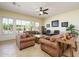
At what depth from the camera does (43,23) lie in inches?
376

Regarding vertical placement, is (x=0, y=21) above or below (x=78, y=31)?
above

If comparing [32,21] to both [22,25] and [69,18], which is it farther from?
[69,18]

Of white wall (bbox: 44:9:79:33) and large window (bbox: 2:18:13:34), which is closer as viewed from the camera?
white wall (bbox: 44:9:79:33)

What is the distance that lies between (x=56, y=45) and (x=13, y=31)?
16.8 feet

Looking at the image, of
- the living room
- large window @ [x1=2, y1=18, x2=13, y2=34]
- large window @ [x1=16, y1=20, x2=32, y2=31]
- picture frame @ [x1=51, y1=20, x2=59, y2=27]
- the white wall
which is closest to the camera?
the living room

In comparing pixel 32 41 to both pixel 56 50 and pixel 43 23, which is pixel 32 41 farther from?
pixel 43 23

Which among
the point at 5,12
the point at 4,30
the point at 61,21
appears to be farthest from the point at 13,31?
the point at 61,21

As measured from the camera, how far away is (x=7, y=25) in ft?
21.0

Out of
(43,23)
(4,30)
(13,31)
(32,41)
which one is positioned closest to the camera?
(32,41)

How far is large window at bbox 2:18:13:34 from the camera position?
20.3 feet

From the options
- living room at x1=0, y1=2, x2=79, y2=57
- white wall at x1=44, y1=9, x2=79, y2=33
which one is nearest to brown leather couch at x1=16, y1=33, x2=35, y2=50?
living room at x1=0, y1=2, x2=79, y2=57

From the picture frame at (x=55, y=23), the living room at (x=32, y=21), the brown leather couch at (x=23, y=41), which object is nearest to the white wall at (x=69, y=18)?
the living room at (x=32, y=21)

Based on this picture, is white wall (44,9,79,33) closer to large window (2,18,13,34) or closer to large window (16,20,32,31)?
large window (16,20,32,31)

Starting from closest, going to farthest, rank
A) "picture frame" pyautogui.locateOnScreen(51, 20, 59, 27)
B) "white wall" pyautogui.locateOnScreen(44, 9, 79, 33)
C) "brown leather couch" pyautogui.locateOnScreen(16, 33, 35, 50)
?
"brown leather couch" pyautogui.locateOnScreen(16, 33, 35, 50), "white wall" pyautogui.locateOnScreen(44, 9, 79, 33), "picture frame" pyautogui.locateOnScreen(51, 20, 59, 27)
